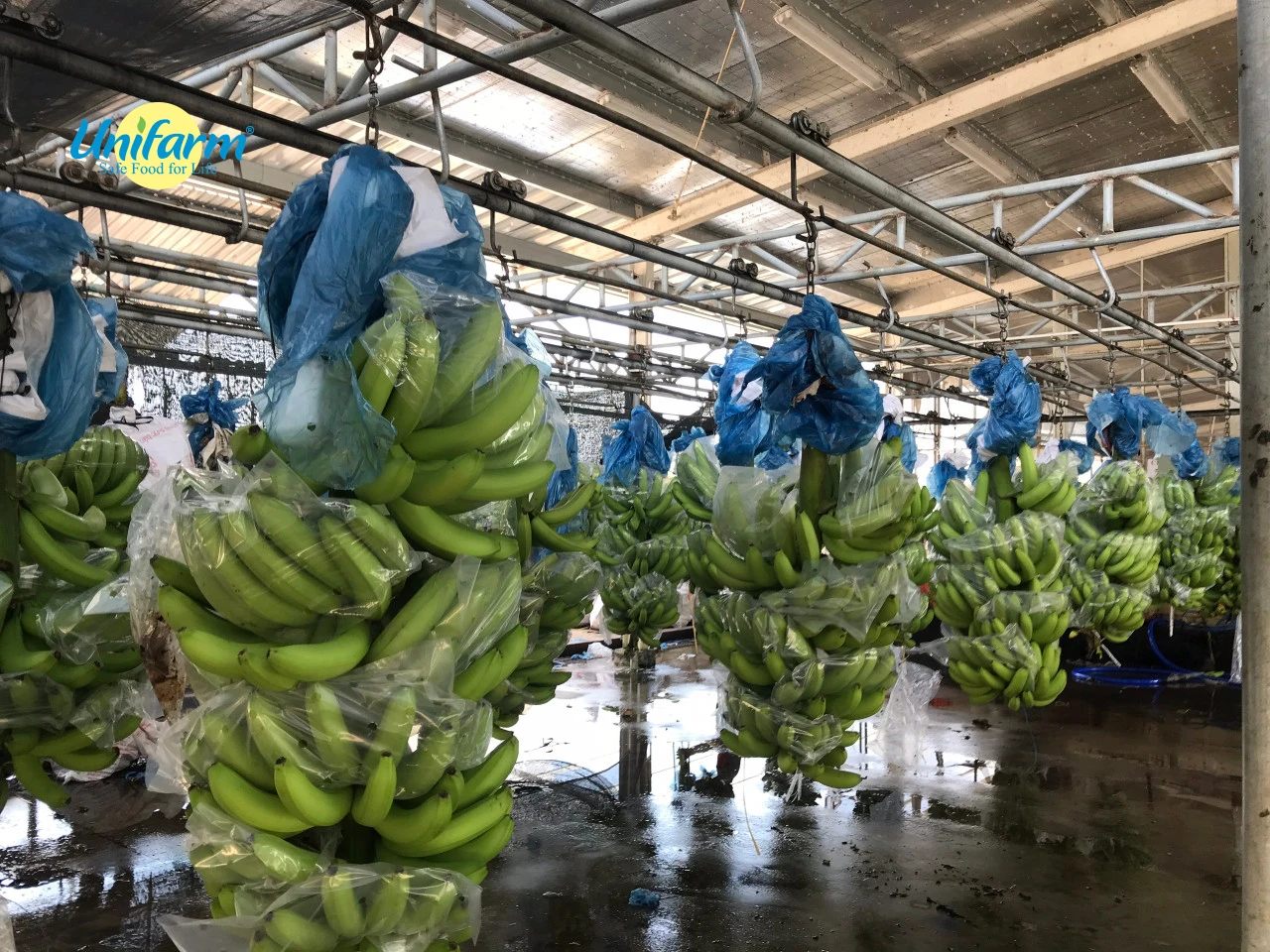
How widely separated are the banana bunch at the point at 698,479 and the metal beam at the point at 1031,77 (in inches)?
59.2

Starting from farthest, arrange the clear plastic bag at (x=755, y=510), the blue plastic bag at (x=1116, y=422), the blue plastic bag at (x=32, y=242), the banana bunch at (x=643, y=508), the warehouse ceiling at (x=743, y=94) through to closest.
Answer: the banana bunch at (x=643, y=508)
the blue plastic bag at (x=1116, y=422)
the warehouse ceiling at (x=743, y=94)
the clear plastic bag at (x=755, y=510)
the blue plastic bag at (x=32, y=242)

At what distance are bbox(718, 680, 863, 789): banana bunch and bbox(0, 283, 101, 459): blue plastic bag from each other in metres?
2.01

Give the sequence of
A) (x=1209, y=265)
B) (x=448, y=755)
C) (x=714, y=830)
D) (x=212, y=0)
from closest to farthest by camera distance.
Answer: (x=448, y=755) → (x=212, y=0) → (x=714, y=830) → (x=1209, y=265)

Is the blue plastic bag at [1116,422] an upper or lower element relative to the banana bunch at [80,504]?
upper

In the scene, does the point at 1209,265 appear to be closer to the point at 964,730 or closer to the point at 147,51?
the point at 964,730

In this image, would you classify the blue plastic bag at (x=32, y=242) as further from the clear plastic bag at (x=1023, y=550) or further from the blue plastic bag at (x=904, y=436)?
the clear plastic bag at (x=1023, y=550)

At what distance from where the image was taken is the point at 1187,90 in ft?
19.7

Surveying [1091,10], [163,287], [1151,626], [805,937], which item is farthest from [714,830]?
[163,287]

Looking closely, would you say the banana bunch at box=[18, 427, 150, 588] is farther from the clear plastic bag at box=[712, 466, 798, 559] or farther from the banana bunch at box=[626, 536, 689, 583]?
the banana bunch at box=[626, 536, 689, 583]

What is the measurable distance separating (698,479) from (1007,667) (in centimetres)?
155

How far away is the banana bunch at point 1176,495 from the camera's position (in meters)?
6.95

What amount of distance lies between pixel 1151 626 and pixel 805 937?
692 centimetres

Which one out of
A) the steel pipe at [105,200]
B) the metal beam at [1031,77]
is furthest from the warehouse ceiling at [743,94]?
the steel pipe at [105,200]

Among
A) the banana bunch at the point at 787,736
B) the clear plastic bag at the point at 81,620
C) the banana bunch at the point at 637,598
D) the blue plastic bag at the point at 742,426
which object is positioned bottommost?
the banana bunch at the point at 787,736
